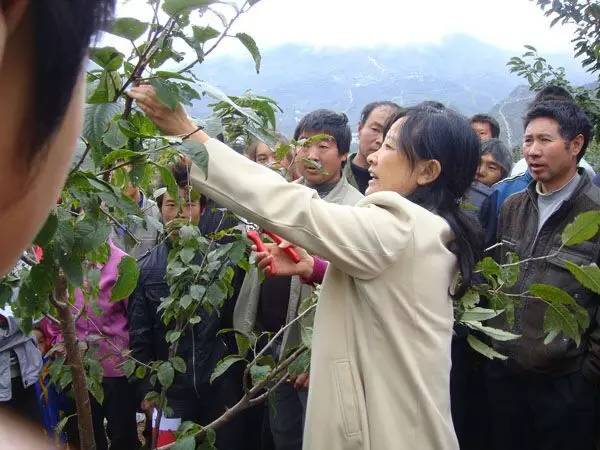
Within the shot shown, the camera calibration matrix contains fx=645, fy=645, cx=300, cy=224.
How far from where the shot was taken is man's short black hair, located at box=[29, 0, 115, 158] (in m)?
0.52

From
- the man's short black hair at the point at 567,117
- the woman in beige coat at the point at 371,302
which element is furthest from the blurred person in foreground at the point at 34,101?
the man's short black hair at the point at 567,117

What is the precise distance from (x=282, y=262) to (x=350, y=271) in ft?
0.94

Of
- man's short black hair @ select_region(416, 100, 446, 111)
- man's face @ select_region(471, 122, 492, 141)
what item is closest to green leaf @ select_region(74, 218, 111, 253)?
man's short black hair @ select_region(416, 100, 446, 111)

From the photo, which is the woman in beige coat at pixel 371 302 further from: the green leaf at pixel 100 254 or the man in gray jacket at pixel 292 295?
the man in gray jacket at pixel 292 295

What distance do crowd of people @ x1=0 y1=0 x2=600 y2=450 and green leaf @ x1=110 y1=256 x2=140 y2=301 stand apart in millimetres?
85

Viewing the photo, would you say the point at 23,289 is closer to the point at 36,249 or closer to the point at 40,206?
the point at 36,249

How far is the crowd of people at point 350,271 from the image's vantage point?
1.98 feet

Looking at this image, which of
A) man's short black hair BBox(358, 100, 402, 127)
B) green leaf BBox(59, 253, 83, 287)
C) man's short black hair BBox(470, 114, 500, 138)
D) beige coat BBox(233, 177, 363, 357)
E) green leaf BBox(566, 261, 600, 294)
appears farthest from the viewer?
man's short black hair BBox(470, 114, 500, 138)

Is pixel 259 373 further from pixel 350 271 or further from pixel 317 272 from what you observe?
pixel 350 271

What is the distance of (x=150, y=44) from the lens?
1.31m

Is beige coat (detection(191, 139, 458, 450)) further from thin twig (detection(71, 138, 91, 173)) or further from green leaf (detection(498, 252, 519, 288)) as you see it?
green leaf (detection(498, 252, 519, 288))

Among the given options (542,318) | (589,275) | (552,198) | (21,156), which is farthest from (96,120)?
(552,198)

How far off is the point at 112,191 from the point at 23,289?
1.16 feet

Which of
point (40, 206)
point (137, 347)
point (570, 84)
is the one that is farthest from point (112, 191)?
point (570, 84)
